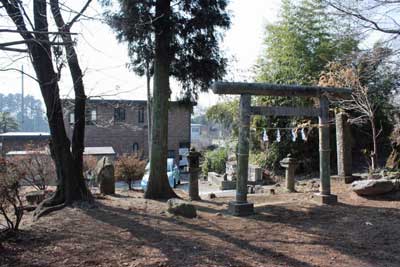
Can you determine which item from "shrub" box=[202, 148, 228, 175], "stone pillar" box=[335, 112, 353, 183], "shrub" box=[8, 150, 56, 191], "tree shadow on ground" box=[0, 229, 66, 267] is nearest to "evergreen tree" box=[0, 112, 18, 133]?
"shrub" box=[8, 150, 56, 191]

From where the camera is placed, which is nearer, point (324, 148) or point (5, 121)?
point (324, 148)

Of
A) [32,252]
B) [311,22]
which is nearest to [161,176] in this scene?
[32,252]

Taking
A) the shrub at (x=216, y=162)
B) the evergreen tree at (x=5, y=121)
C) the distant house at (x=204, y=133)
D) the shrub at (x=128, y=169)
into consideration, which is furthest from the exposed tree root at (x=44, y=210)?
the distant house at (x=204, y=133)

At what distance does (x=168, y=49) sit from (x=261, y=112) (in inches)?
110

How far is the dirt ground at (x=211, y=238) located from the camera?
14.8ft

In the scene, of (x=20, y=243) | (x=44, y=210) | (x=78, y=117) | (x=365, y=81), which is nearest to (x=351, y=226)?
(x=20, y=243)

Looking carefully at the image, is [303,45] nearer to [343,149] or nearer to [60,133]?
[343,149]

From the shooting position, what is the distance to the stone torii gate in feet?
23.3

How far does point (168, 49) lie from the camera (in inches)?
347

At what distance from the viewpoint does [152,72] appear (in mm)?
9828

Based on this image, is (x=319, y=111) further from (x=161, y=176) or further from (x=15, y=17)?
(x=15, y=17)

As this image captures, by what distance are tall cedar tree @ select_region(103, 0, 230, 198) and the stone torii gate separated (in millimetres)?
2139

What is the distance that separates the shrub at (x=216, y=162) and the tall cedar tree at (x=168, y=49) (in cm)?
1072

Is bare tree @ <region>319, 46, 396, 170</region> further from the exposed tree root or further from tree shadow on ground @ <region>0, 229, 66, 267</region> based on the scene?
tree shadow on ground @ <region>0, 229, 66, 267</region>
